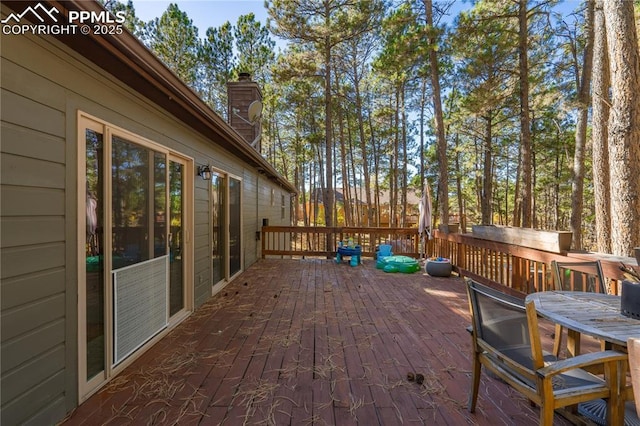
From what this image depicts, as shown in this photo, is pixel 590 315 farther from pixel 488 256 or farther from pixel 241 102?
pixel 241 102

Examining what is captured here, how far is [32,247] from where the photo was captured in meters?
1.59

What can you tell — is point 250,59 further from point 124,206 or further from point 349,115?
point 124,206

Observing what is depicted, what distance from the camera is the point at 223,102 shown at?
45.6 ft

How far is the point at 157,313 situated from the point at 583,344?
3.94 metres

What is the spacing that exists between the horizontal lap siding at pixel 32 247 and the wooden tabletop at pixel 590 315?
2712 mm

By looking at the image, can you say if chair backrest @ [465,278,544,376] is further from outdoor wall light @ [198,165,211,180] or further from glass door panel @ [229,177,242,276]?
glass door panel @ [229,177,242,276]

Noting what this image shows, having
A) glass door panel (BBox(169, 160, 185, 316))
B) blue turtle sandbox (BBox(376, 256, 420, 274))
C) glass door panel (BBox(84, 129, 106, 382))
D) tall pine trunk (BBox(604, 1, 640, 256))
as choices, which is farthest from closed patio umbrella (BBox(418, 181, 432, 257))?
glass door panel (BBox(84, 129, 106, 382))

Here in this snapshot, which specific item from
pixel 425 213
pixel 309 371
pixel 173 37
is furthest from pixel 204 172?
pixel 173 37

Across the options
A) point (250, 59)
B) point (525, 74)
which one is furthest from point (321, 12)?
point (525, 74)

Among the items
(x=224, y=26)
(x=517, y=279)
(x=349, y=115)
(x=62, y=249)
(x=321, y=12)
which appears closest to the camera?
(x=62, y=249)

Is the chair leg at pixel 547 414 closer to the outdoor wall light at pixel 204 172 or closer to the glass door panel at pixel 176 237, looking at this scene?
the glass door panel at pixel 176 237

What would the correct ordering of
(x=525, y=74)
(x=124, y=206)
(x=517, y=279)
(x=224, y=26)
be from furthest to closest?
1. (x=224, y=26)
2. (x=525, y=74)
3. (x=517, y=279)
4. (x=124, y=206)

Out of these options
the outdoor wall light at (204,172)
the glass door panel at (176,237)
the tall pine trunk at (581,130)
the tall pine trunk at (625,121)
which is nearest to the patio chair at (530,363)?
the glass door panel at (176,237)

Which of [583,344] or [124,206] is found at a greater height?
[124,206]
